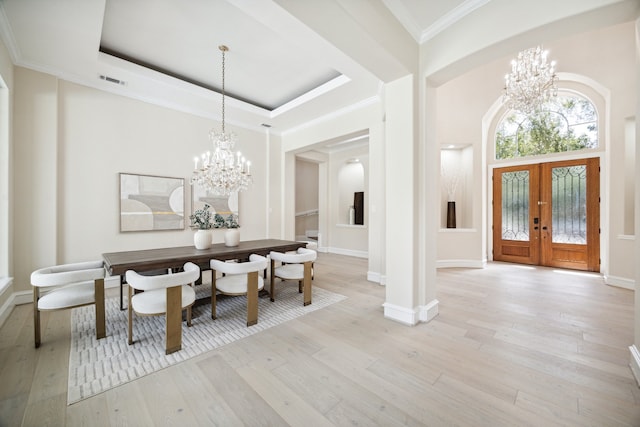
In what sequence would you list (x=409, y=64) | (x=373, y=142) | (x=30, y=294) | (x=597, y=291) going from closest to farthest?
(x=409, y=64), (x=30, y=294), (x=597, y=291), (x=373, y=142)

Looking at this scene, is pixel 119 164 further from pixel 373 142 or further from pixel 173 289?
pixel 373 142

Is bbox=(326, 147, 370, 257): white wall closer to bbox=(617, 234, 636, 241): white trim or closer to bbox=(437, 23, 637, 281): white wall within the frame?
bbox=(437, 23, 637, 281): white wall

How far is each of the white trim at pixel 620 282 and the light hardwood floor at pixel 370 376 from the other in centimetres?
141

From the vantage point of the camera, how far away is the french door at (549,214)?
486cm

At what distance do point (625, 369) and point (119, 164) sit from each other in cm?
598

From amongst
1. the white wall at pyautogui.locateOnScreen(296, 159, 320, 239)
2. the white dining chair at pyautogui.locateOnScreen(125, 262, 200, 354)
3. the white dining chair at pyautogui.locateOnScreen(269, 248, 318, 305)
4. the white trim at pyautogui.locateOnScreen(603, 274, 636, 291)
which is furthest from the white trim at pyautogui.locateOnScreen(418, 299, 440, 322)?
the white wall at pyautogui.locateOnScreen(296, 159, 320, 239)

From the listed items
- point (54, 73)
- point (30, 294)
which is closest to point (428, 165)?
point (54, 73)

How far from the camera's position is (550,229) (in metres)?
5.32

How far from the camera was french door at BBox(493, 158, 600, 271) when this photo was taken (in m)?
4.86

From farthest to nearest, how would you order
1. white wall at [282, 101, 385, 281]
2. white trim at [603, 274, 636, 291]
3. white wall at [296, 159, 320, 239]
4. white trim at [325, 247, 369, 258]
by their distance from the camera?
1. white wall at [296, 159, 320, 239]
2. white trim at [325, 247, 369, 258]
3. white wall at [282, 101, 385, 281]
4. white trim at [603, 274, 636, 291]

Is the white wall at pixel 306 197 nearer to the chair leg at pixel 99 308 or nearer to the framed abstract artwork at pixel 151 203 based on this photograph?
the framed abstract artwork at pixel 151 203

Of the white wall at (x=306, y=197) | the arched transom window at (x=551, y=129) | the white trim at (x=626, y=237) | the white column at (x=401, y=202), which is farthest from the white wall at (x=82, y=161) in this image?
the white trim at (x=626, y=237)

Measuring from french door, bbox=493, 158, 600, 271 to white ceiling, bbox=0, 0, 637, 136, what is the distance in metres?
4.26

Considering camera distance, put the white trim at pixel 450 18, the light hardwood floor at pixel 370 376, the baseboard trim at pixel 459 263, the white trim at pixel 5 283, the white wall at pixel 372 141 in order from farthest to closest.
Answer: the baseboard trim at pixel 459 263, the white wall at pixel 372 141, the white trim at pixel 5 283, the white trim at pixel 450 18, the light hardwood floor at pixel 370 376
